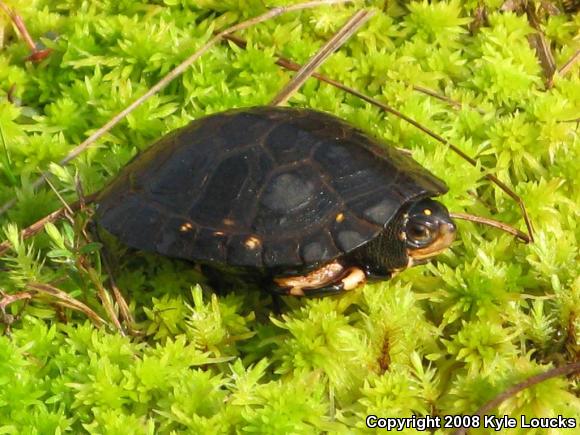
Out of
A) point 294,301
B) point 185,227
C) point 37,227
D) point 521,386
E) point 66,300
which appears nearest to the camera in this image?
point 521,386

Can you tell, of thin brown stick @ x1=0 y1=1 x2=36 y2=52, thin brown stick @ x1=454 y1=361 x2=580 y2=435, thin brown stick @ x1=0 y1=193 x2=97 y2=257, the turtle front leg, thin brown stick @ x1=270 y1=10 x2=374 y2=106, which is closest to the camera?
thin brown stick @ x1=454 y1=361 x2=580 y2=435

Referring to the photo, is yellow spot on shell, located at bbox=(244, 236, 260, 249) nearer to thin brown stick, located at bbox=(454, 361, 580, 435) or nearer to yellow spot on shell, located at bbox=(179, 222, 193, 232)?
yellow spot on shell, located at bbox=(179, 222, 193, 232)

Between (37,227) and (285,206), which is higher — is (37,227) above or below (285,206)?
below

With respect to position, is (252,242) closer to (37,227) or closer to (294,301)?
(294,301)

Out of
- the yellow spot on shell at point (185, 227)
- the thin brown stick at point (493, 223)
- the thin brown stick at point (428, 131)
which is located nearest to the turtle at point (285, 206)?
the yellow spot on shell at point (185, 227)

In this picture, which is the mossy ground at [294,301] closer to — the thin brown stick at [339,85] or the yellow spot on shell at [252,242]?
the thin brown stick at [339,85]

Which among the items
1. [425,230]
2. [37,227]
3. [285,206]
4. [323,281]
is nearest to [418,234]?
[425,230]

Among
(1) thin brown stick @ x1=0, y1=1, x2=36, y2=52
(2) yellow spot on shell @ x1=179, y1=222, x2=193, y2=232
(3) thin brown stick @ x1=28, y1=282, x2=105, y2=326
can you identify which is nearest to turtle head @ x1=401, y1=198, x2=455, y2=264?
(2) yellow spot on shell @ x1=179, y1=222, x2=193, y2=232
